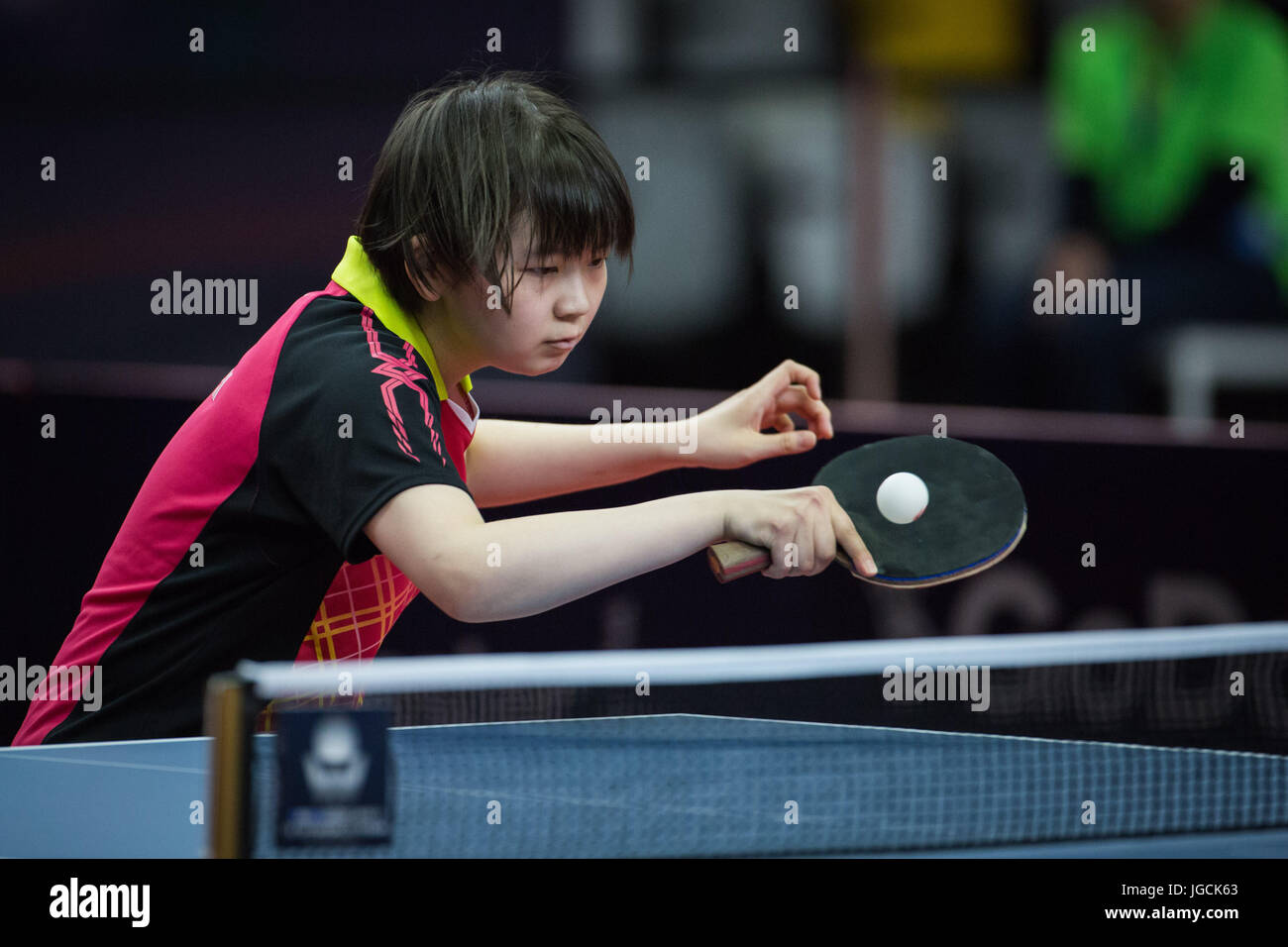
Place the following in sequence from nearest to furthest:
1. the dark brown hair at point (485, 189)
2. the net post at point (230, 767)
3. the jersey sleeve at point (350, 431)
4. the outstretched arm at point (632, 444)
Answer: the net post at point (230, 767) → the jersey sleeve at point (350, 431) → the dark brown hair at point (485, 189) → the outstretched arm at point (632, 444)

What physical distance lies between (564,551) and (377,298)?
1.44 feet

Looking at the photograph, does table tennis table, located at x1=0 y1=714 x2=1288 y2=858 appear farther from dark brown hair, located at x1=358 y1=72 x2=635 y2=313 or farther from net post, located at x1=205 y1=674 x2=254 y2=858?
dark brown hair, located at x1=358 y1=72 x2=635 y2=313

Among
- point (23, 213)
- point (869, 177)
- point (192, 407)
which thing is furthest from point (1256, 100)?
point (23, 213)

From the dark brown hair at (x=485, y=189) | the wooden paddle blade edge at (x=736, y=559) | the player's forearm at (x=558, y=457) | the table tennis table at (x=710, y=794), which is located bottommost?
the table tennis table at (x=710, y=794)

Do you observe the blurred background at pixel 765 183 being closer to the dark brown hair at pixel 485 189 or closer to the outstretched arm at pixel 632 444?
the outstretched arm at pixel 632 444

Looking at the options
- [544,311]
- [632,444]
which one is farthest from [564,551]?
[632,444]

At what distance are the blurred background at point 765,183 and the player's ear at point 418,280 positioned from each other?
147 inches

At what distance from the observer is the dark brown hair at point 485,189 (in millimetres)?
1768

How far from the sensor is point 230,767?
134cm

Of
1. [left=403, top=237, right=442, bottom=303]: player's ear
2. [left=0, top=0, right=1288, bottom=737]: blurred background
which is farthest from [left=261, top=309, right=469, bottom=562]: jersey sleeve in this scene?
[left=0, top=0, right=1288, bottom=737]: blurred background

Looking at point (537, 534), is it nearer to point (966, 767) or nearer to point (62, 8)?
point (966, 767)

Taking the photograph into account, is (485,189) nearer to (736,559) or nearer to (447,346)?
(447,346)

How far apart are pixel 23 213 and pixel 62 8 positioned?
818mm

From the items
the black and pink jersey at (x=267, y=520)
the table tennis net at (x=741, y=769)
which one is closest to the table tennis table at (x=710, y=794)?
the table tennis net at (x=741, y=769)
